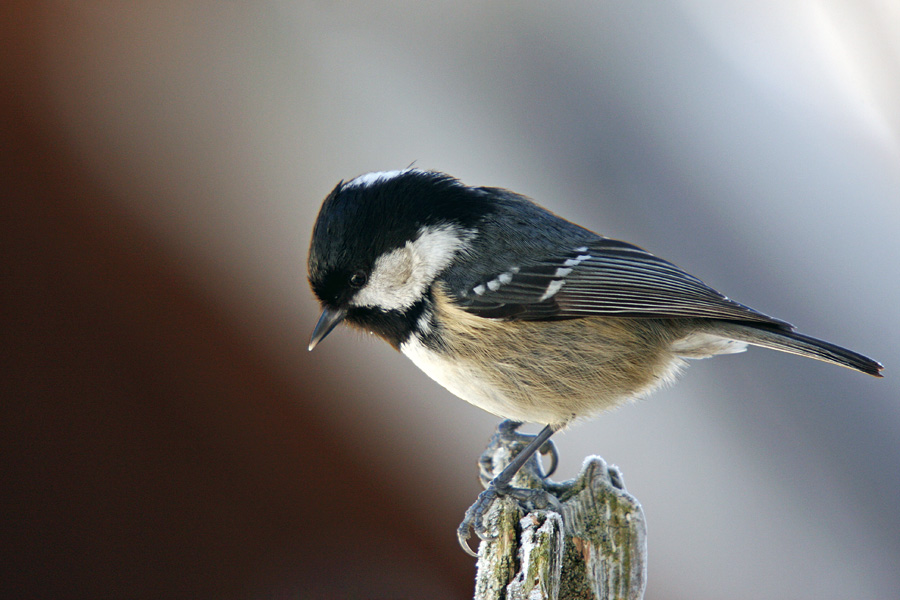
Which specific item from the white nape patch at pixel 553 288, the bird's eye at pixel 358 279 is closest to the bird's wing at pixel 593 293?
the white nape patch at pixel 553 288

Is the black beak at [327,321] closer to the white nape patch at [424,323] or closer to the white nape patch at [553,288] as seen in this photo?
the white nape patch at [424,323]

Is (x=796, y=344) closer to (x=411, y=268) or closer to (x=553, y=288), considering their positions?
(x=553, y=288)

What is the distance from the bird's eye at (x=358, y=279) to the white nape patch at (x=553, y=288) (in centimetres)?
28

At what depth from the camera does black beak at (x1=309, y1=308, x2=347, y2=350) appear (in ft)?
3.26

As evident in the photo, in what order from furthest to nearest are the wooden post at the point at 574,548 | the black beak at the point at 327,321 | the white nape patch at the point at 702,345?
the white nape patch at the point at 702,345 < the black beak at the point at 327,321 < the wooden post at the point at 574,548

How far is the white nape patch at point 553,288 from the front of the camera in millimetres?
1019

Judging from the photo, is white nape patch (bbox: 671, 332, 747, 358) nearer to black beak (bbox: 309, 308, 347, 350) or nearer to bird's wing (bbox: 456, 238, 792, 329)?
bird's wing (bbox: 456, 238, 792, 329)

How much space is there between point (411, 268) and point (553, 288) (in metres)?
0.23

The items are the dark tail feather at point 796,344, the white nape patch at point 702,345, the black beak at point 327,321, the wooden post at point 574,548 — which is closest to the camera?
the wooden post at point 574,548

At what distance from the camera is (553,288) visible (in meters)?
1.03

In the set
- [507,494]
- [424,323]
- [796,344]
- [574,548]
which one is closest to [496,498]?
[507,494]

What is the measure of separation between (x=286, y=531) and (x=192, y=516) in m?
0.23

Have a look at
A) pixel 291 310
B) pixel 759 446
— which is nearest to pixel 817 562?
pixel 759 446

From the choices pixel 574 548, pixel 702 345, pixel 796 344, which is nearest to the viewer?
pixel 574 548
